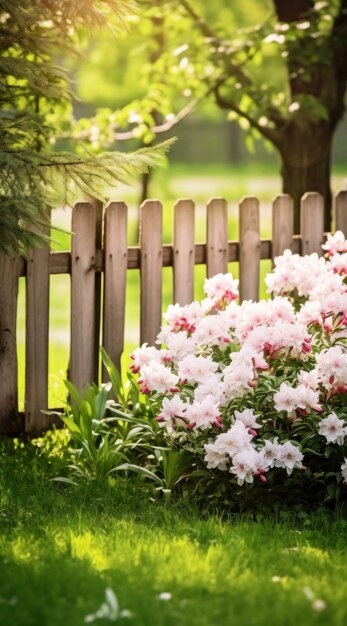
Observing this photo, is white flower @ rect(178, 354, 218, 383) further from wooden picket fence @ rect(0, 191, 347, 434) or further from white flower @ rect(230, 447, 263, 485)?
wooden picket fence @ rect(0, 191, 347, 434)

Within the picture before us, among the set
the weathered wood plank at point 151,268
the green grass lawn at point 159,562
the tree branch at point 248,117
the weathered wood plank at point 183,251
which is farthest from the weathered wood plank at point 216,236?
the green grass lawn at point 159,562

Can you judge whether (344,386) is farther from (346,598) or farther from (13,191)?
(13,191)

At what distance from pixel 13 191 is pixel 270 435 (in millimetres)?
1612

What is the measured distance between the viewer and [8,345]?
5867mm

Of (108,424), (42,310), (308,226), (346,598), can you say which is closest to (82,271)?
(42,310)

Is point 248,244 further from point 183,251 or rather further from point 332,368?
point 332,368

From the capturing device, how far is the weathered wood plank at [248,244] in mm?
6645

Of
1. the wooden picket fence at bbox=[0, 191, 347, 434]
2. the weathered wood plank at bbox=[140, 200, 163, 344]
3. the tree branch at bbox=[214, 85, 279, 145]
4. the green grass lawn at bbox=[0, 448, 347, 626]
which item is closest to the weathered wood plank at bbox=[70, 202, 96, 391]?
the wooden picket fence at bbox=[0, 191, 347, 434]

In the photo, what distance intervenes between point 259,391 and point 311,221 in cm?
257

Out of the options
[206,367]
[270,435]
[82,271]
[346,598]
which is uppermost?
[82,271]

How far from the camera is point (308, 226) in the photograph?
6.97m

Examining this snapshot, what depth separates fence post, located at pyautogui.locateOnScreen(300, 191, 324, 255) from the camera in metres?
6.95

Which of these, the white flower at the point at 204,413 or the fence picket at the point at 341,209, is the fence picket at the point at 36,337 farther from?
the fence picket at the point at 341,209

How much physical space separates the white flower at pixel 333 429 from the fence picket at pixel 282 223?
2.53 meters
